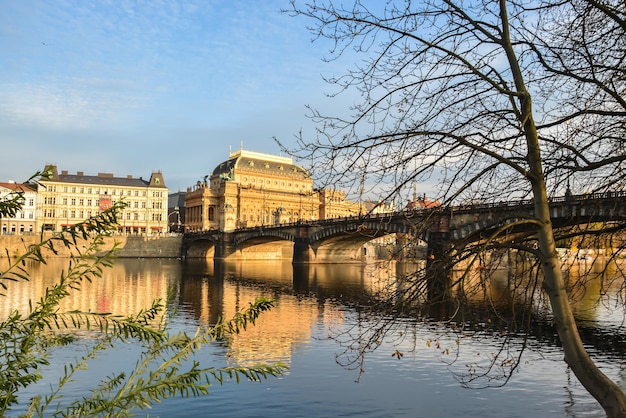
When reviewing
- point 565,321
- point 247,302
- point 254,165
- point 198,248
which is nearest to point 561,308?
point 565,321

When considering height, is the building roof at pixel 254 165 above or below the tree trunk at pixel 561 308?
above

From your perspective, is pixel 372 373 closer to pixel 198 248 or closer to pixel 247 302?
pixel 247 302

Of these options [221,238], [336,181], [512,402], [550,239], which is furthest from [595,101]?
[221,238]

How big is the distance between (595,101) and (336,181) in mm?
4208

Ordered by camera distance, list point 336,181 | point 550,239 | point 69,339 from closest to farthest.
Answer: point 69,339
point 550,239
point 336,181

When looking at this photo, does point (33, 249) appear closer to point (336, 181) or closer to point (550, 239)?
point (336, 181)

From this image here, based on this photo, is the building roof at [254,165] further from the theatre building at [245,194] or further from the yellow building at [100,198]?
the yellow building at [100,198]

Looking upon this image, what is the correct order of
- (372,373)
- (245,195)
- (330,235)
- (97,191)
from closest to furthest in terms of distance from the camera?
(372,373) < (330,235) < (97,191) < (245,195)

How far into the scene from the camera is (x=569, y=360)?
23.2 ft

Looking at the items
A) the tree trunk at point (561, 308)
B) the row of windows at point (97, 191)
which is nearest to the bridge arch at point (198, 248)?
the row of windows at point (97, 191)

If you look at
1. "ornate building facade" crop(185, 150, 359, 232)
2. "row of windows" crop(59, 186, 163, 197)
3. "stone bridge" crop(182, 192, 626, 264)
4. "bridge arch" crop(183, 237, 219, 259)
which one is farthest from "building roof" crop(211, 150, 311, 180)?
"stone bridge" crop(182, 192, 626, 264)

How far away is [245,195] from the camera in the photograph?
472 feet

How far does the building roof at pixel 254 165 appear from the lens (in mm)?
150500

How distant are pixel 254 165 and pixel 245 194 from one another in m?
12.4
